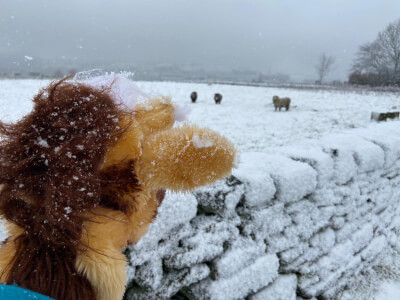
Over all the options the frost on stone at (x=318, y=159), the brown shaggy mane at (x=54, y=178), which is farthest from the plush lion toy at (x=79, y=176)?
the frost on stone at (x=318, y=159)

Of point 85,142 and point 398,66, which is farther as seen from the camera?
point 398,66

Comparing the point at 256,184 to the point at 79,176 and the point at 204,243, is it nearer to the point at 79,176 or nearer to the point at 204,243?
the point at 204,243

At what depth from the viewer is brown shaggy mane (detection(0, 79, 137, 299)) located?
1.75ft

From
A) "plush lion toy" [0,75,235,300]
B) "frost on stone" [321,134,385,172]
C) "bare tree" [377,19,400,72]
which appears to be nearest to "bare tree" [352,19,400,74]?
"bare tree" [377,19,400,72]

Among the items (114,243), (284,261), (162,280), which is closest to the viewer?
(114,243)

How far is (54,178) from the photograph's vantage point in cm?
53

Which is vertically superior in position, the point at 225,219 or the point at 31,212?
the point at 31,212

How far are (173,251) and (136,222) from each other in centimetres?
78

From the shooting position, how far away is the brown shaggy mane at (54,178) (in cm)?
53

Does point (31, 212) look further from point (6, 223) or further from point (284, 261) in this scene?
point (284, 261)

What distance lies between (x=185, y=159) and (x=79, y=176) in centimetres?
22

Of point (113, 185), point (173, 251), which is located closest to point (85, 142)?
point (113, 185)

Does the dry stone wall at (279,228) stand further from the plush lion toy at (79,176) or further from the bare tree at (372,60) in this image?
the bare tree at (372,60)

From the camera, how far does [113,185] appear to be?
24.0 inches
